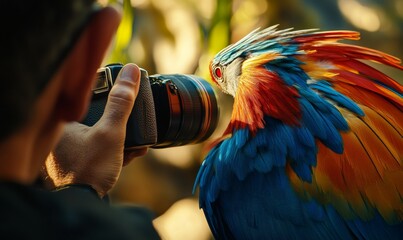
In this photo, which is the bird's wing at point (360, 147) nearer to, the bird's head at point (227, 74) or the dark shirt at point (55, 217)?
the bird's head at point (227, 74)

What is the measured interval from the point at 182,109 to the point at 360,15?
168 cm

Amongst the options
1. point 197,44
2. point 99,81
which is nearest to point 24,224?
point 99,81

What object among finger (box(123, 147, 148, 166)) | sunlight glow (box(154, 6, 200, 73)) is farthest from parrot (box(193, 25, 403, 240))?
sunlight glow (box(154, 6, 200, 73))

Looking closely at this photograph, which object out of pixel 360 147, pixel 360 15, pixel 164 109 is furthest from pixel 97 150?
pixel 360 15

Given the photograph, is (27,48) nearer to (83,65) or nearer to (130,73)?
(83,65)

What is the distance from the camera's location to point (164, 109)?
961 mm

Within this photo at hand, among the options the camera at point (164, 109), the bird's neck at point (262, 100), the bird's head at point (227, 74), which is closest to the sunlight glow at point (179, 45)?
the bird's head at point (227, 74)

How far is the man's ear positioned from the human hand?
1.11ft

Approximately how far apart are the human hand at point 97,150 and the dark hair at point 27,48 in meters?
0.39

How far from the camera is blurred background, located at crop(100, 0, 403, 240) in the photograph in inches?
93.0

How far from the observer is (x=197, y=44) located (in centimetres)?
244

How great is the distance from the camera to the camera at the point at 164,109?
0.81 meters

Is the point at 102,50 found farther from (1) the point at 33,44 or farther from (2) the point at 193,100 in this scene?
(2) the point at 193,100

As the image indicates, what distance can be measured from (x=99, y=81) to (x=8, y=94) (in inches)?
19.8
